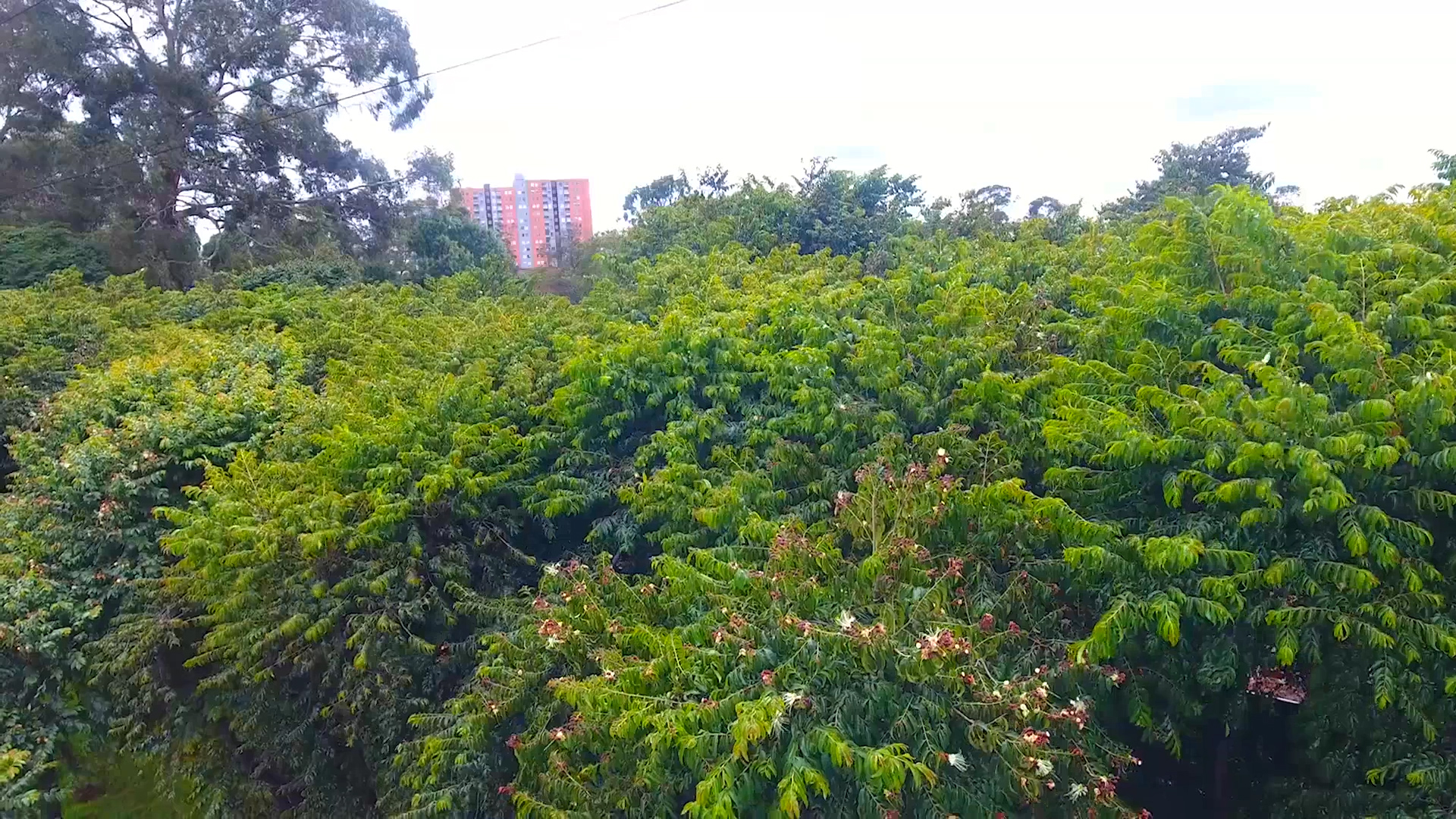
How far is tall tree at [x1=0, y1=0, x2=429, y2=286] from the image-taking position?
1914 cm

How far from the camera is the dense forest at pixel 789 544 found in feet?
12.9

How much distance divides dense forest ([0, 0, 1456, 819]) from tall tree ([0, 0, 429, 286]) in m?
10.1

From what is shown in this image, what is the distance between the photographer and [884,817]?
11.2 ft

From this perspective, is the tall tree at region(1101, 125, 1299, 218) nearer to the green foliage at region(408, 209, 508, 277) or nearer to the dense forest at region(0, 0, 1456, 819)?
the dense forest at region(0, 0, 1456, 819)

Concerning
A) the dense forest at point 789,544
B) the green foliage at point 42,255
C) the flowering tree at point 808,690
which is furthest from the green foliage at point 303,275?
the flowering tree at point 808,690

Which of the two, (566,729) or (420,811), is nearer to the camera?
(566,729)

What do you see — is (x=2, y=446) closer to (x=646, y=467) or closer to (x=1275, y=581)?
(x=646, y=467)

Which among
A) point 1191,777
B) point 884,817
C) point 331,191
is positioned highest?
point 331,191

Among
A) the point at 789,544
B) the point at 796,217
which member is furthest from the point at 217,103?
the point at 789,544

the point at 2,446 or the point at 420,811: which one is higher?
the point at 2,446

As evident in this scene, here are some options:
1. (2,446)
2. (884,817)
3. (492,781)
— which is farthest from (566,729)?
(2,446)

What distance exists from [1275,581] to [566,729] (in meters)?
3.57

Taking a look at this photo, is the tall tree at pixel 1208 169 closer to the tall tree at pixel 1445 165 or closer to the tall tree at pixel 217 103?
the tall tree at pixel 1445 165

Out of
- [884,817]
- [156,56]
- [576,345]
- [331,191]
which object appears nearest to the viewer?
[884,817]
